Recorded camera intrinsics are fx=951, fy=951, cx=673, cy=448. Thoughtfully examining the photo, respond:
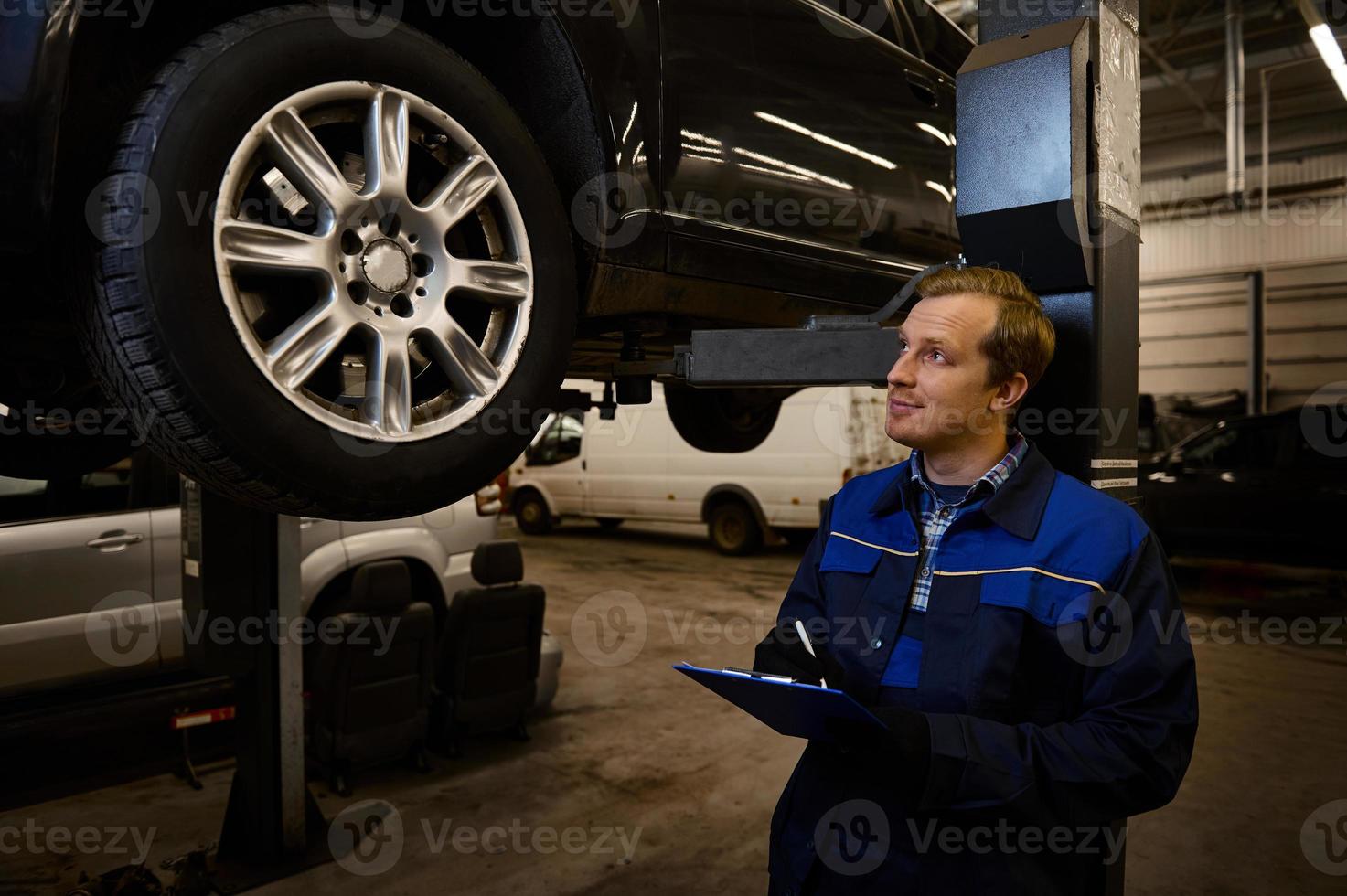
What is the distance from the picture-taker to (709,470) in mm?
9688

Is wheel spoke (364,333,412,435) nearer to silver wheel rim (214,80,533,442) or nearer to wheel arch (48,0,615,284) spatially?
silver wheel rim (214,80,533,442)

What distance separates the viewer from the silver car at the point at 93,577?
11.1 ft

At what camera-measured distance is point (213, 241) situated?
1274 millimetres

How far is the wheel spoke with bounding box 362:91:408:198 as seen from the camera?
1.45 meters

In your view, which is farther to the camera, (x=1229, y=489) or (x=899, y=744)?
(x=1229, y=489)

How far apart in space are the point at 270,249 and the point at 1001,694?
118cm

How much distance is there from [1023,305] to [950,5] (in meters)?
8.76

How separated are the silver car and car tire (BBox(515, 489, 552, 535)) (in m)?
7.14

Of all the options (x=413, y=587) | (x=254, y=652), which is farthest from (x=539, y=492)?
(x=254, y=652)

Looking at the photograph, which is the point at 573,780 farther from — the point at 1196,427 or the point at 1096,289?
the point at 1196,427

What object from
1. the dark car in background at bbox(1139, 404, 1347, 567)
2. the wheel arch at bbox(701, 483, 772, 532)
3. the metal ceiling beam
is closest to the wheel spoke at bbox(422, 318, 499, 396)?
the dark car in background at bbox(1139, 404, 1347, 567)

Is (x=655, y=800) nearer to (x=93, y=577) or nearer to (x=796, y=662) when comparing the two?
(x=93, y=577)

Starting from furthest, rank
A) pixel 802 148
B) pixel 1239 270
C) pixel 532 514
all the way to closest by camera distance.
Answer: pixel 1239 270 → pixel 532 514 → pixel 802 148

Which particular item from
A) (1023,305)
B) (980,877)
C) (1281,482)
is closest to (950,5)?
(1281,482)
